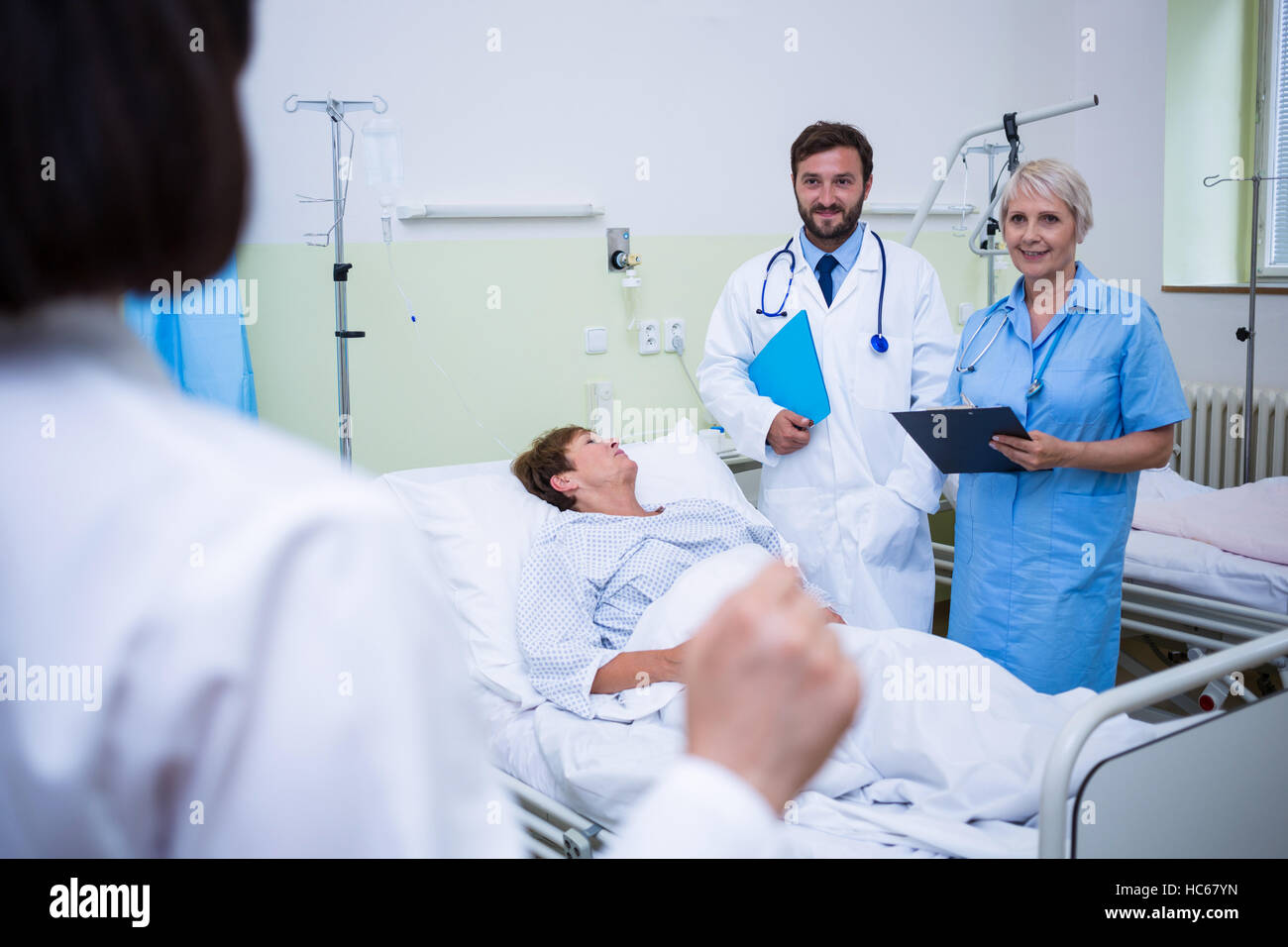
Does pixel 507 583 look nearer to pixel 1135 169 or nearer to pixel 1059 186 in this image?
pixel 1059 186

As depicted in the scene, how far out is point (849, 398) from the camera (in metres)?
2.54

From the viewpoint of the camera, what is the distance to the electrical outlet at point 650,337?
315 centimetres

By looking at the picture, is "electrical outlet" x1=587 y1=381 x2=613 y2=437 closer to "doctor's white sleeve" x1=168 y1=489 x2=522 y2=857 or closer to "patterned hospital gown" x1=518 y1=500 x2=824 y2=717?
"patterned hospital gown" x1=518 y1=500 x2=824 y2=717

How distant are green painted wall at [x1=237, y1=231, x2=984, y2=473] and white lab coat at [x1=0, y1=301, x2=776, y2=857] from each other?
90.4 inches

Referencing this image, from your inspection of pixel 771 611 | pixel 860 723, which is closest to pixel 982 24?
pixel 860 723

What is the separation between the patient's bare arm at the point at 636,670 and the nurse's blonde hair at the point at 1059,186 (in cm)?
118

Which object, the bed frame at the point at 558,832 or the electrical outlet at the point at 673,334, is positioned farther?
the electrical outlet at the point at 673,334

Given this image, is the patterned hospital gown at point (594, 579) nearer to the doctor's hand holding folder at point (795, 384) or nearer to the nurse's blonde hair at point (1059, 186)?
the doctor's hand holding folder at point (795, 384)

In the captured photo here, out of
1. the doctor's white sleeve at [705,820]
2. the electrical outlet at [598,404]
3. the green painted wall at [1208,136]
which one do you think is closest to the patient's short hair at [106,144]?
the doctor's white sleeve at [705,820]

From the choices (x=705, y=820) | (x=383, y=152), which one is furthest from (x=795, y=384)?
(x=705, y=820)

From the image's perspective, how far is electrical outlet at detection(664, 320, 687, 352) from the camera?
3.20m

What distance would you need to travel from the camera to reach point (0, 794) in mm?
358

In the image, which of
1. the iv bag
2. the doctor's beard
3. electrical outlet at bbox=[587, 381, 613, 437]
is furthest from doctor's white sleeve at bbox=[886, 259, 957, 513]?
the iv bag

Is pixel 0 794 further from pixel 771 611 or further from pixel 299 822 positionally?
pixel 771 611
